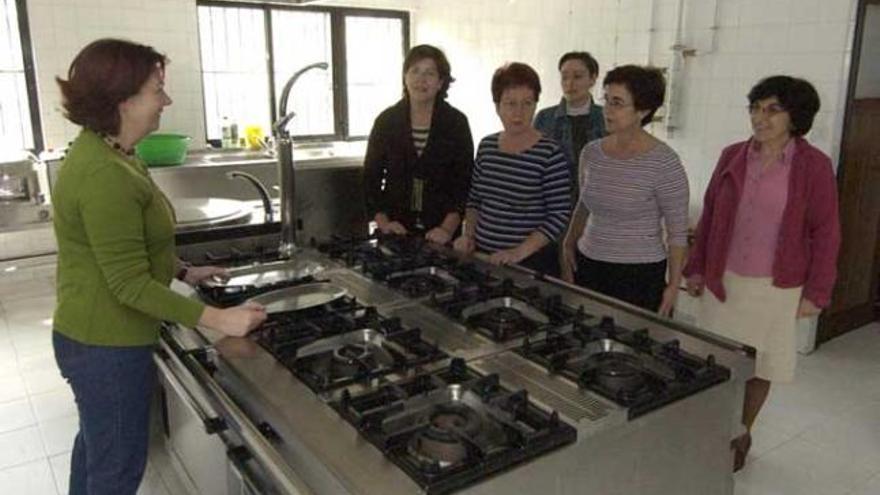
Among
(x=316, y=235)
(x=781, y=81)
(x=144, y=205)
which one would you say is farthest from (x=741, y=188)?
(x=144, y=205)

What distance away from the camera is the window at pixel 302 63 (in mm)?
4855

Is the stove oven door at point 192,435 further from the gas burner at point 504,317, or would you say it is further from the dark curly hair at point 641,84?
the dark curly hair at point 641,84

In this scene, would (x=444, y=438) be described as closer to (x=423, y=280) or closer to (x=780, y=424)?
(x=423, y=280)

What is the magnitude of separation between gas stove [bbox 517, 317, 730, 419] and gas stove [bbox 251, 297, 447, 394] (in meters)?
0.24

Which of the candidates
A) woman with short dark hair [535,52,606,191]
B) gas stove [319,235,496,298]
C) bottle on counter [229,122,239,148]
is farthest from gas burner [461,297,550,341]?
bottle on counter [229,122,239,148]

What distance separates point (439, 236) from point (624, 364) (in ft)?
3.25

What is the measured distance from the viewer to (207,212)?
225cm

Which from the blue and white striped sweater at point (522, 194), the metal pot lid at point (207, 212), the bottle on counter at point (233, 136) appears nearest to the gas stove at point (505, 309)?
the blue and white striped sweater at point (522, 194)

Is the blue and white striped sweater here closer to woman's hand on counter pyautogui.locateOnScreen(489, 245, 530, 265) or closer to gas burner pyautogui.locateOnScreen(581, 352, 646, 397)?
woman's hand on counter pyautogui.locateOnScreen(489, 245, 530, 265)

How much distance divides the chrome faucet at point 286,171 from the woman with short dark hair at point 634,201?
90 centimetres

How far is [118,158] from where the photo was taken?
1274 millimetres

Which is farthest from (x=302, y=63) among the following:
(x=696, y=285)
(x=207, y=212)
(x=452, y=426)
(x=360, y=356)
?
(x=452, y=426)

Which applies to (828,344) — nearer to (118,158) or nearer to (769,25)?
(769,25)

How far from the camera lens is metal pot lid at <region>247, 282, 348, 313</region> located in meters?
1.55
